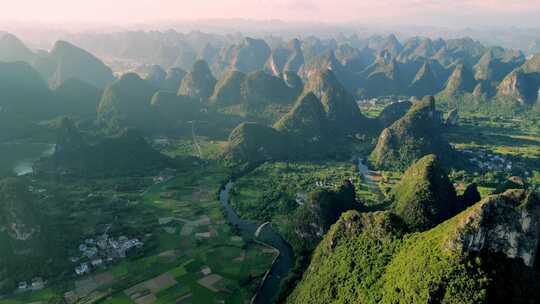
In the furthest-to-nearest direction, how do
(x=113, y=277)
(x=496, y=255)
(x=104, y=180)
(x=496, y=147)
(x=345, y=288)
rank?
(x=496, y=147)
(x=104, y=180)
(x=113, y=277)
(x=345, y=288)
(x=496, y=255)

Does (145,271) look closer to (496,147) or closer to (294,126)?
(294,126)

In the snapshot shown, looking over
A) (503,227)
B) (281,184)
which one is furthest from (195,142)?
(503,227)

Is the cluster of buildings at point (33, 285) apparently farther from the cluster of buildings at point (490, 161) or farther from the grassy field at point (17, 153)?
the cluster of buildings at point (490, 161)

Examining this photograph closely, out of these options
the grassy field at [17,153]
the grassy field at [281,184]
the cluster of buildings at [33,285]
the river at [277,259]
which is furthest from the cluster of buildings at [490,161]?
the grassy field at [17,153]

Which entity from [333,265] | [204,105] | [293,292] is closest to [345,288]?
[333,265]

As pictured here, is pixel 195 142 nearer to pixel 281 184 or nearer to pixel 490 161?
pixel 281 184
